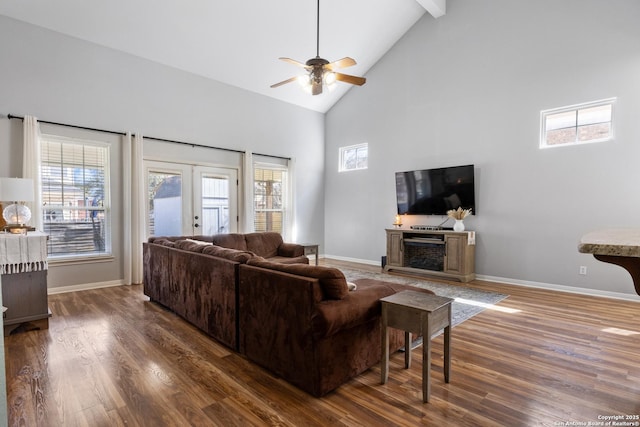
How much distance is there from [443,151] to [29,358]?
6.24m

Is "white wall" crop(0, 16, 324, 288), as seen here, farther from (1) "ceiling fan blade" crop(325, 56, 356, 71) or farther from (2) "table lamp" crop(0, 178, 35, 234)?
(1) "ceiling fan blade" crop(325, 56, 356, 71)

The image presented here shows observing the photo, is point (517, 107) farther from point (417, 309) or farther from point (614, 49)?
point (417, 309)

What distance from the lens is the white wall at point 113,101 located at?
4.32 meters

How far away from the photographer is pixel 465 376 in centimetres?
240

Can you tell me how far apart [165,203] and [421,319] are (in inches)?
200

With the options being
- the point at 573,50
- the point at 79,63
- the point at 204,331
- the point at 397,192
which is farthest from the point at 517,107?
the point at 79,63

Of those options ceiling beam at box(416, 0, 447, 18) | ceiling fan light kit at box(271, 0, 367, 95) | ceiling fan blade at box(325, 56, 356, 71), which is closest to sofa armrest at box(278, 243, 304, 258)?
ceiling fan light kit at box(271, 0, 367, 95)

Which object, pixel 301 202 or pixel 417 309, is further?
pixel 301 202

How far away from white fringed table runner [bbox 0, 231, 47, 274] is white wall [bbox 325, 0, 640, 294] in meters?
5.58

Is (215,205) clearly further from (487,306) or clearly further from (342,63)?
(487,306)

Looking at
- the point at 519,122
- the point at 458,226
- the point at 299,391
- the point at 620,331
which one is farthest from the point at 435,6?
the point at 299,391

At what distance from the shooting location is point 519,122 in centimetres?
519

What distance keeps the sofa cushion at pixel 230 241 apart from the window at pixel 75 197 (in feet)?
5.62

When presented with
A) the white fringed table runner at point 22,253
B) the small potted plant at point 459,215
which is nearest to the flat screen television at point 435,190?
the small potted plant at point 459,215
